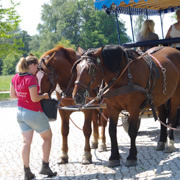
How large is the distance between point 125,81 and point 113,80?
204 mm

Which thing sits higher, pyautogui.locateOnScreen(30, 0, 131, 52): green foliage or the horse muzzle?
pyautogui.locateOnScreen(30, 0, 131, 52): green foliage

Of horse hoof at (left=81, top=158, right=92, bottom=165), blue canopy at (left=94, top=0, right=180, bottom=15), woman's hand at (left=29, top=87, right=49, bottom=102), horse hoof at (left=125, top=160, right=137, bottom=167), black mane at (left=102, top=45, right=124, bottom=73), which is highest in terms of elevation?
blue canopy at (left=94, top=0, right=180, bottom=15)

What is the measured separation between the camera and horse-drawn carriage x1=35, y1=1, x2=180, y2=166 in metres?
4.61

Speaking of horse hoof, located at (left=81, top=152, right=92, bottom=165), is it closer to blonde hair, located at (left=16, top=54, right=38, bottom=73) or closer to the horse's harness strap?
the horse's harness strap

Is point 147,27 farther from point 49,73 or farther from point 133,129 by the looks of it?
point 49,73

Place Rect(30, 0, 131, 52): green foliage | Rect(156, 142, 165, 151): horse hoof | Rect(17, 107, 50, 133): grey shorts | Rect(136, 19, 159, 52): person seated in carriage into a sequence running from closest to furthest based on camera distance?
Rect(17, 107, 50, 133): grey shorts
Rect(156, 142, 165, 151): horse hoof
Rect(136, 19, 159, 52): person seated in carriage
Rect(30, 0, 131, 52): green foliage

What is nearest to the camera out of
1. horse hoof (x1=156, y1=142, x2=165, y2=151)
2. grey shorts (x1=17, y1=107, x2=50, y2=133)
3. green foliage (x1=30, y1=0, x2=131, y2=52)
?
grey shorts (x1=17, y1=107, x2=50, y2=133)

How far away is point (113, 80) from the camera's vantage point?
15.9 feet

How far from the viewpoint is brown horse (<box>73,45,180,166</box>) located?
4539 mm

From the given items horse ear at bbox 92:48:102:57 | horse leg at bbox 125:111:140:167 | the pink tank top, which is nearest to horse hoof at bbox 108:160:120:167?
horse leg at bbox 125:111:140:167

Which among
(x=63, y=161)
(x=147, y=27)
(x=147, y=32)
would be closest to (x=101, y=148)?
(x=63, y=161)

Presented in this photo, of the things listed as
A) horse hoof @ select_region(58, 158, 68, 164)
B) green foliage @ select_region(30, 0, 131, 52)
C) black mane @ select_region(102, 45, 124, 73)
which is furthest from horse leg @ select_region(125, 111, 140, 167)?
green foliage @ select_region(30, 0, 131, 52)

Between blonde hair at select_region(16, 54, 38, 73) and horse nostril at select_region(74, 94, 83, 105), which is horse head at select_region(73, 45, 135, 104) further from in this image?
blonde hair at select_region(16, 54, 38, 73)

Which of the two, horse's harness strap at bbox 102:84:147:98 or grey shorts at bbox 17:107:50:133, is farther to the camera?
horse's harness strap at bbox 102:84:147:98
